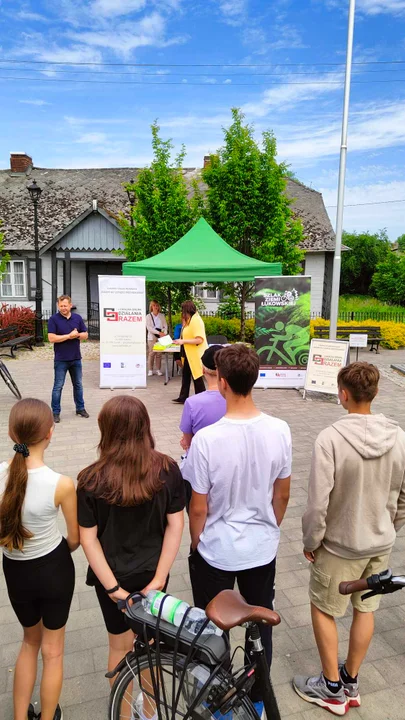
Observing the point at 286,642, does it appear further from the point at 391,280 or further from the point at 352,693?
the point at 391,280

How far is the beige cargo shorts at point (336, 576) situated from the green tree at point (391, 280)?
99.2 feet

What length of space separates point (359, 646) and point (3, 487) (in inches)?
76.1

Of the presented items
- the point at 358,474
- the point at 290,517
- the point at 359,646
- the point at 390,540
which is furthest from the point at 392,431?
the point at 290,517

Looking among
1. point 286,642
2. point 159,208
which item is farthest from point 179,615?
point 159,208

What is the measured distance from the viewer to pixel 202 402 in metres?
3.02

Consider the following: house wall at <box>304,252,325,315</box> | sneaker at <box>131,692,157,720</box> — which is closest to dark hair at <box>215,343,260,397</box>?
sneaker at <box>131,692,157,720</box>

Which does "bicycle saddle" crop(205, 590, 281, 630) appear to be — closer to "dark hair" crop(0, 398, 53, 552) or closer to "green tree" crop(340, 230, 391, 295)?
"dark hair" crop(0, 398, 53, 552)

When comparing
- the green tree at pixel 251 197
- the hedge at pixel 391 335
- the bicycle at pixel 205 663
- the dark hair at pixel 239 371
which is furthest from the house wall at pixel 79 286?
the bicycle at pixel 205 663

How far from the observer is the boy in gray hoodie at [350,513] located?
234 centimetres

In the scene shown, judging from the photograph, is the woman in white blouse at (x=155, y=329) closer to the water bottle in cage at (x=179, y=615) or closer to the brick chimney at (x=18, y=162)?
the water bottle in cage at (x=179, y=615)

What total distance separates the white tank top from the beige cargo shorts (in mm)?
1339

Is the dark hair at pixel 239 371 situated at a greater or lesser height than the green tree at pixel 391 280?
lesser

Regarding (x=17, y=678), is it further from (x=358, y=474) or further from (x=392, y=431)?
(x=392, y=431)

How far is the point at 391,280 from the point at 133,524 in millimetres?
31493
